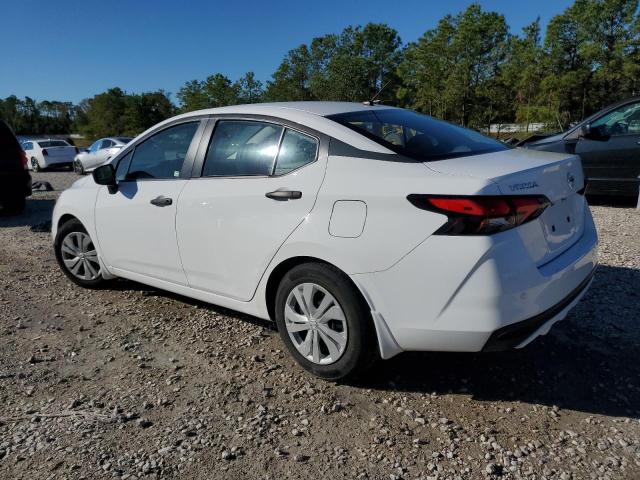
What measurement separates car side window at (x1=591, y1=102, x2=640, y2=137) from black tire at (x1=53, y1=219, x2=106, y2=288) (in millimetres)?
7086

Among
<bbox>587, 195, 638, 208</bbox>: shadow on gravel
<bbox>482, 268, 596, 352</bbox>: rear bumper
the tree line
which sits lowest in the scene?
<bbox>587, 195, 638, 208</bbox>: shadow on gravel

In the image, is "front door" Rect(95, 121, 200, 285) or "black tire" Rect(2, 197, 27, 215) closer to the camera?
"front door" Rect(95, 121, 200, 285)

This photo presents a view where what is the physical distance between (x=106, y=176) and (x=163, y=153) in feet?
1.79

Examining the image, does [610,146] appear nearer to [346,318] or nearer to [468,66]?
[346,318]

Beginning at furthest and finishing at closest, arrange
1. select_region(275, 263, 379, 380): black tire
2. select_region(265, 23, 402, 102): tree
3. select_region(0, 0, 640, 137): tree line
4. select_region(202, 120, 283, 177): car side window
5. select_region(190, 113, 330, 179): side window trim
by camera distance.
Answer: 1. select_region(265, 23, 402, 102): tree
2. select_region(0, 0, 640, 137): tree line
3. select_region(202, 120, 283, 177): car side window
4. select_region(190, 113, 330, 179): side window trim
5. select_region(275, 263, 379, 380): black tire

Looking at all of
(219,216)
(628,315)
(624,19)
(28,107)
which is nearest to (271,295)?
(219,216)

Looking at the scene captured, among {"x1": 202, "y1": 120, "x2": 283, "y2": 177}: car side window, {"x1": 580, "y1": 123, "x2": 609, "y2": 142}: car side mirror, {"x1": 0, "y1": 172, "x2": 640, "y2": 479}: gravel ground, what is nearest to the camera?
{"x1": 0, "y1": 172, "x2": 640, "y2": 479}: gravel ground

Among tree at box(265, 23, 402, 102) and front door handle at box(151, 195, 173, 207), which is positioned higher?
tree at box(265, 23, 402, 102)

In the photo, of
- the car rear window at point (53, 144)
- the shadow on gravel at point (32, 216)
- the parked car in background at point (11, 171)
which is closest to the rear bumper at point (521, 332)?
the shadow on gravel at point (32, 216)

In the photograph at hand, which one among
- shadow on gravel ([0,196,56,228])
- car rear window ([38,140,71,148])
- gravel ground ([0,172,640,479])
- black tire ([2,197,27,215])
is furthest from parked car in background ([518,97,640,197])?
car rear window ([38,140,71,148])

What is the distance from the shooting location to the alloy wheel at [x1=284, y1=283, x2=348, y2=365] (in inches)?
115

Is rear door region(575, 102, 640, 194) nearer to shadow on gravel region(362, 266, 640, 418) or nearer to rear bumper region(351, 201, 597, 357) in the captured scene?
shadow on gravel region(362, 266, 640, 418)

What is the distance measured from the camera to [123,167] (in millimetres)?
4309

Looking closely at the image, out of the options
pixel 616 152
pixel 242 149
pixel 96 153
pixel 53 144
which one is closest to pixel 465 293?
pixel 242 149
